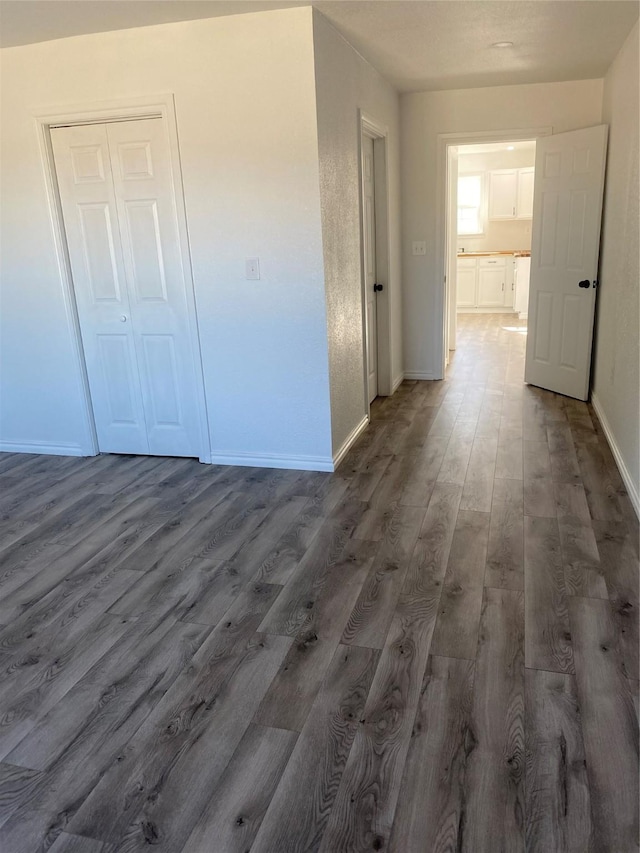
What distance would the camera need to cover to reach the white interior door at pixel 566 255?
4.77 metres

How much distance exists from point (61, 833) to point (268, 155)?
3.07 meters

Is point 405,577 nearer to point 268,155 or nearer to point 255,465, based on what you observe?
point 255,465

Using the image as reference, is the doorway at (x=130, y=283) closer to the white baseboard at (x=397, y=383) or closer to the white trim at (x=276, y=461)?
the white trim at (x=276, y=461)

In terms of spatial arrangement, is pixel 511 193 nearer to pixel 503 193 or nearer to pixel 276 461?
pixel 503 193

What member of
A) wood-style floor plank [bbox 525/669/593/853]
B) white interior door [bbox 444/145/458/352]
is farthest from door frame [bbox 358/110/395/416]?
wood-style floor plank [bbox 525/669/593/853]

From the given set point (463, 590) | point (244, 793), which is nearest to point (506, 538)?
point (463, 590)

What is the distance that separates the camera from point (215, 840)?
1.47 meters

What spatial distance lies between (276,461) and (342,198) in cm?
165

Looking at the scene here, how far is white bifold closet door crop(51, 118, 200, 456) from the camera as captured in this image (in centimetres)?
365

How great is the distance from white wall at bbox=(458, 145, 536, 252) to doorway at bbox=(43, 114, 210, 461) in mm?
7191

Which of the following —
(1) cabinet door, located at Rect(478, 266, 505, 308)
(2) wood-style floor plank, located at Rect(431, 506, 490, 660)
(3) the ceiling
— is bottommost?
(2) wood-style floor plank, located at Rect(431, 506, 490, 660)

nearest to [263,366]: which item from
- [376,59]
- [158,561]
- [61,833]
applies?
[158,561]

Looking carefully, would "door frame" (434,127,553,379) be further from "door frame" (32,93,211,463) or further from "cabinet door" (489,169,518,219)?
"cabinet door" (489,169,518,219)

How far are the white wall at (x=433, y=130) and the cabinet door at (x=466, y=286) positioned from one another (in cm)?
457
